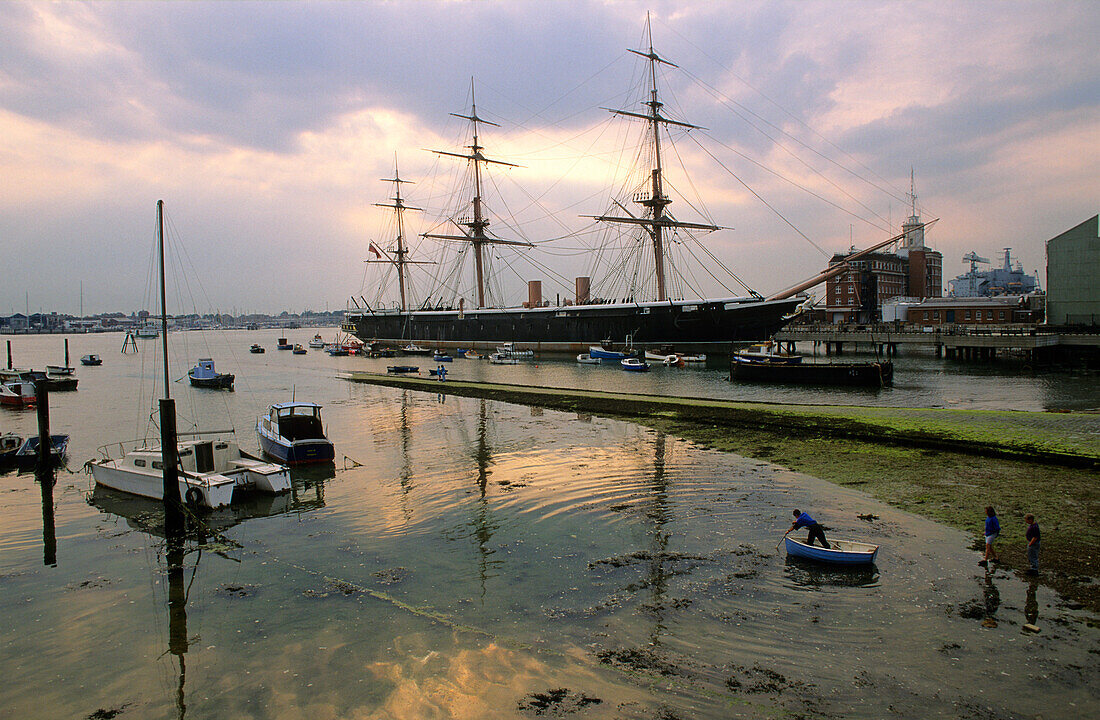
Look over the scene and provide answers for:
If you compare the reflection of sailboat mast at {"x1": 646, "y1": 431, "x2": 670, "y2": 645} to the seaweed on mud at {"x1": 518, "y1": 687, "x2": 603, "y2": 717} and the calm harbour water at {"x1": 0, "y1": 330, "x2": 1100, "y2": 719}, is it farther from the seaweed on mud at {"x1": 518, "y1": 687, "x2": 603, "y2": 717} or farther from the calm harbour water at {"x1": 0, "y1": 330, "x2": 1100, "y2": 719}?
the seaweed on mud at {"x1": 518, "y1": 687, "x2": 603, "y2": 717}

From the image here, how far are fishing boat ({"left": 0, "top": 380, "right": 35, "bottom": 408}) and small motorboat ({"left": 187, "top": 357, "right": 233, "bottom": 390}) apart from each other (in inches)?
459

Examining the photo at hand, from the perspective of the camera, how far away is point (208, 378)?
5303 centimetres

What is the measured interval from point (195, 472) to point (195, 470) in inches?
17.2

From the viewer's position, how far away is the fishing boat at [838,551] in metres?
11.2

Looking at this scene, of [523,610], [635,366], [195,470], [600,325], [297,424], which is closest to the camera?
[523,610]

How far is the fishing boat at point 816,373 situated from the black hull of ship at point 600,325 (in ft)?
58.8

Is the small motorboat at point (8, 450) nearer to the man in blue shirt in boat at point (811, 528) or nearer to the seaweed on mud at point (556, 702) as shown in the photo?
the seaweed on mud at point (556, 702)

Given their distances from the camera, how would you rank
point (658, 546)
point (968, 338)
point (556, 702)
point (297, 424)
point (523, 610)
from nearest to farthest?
point (556, 702) → point (523, 610) → point (658, 546) → point (297, 424) → point (968, 338)

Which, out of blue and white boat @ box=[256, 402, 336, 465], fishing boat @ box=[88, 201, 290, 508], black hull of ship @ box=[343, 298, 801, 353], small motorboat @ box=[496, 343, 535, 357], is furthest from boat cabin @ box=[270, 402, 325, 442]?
small motorboat @ box=[496, 343, 535, 357]

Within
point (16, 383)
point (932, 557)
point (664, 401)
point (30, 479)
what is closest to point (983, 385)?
point (664, 401)

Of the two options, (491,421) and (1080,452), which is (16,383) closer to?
(491,421)

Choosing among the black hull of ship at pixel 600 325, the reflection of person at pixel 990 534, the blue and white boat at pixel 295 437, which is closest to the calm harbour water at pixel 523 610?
the reflection of person at pixel 990 534

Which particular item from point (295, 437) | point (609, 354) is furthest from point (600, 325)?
point (295, 437)

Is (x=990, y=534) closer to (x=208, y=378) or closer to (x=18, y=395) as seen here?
(x=18, y=395)
